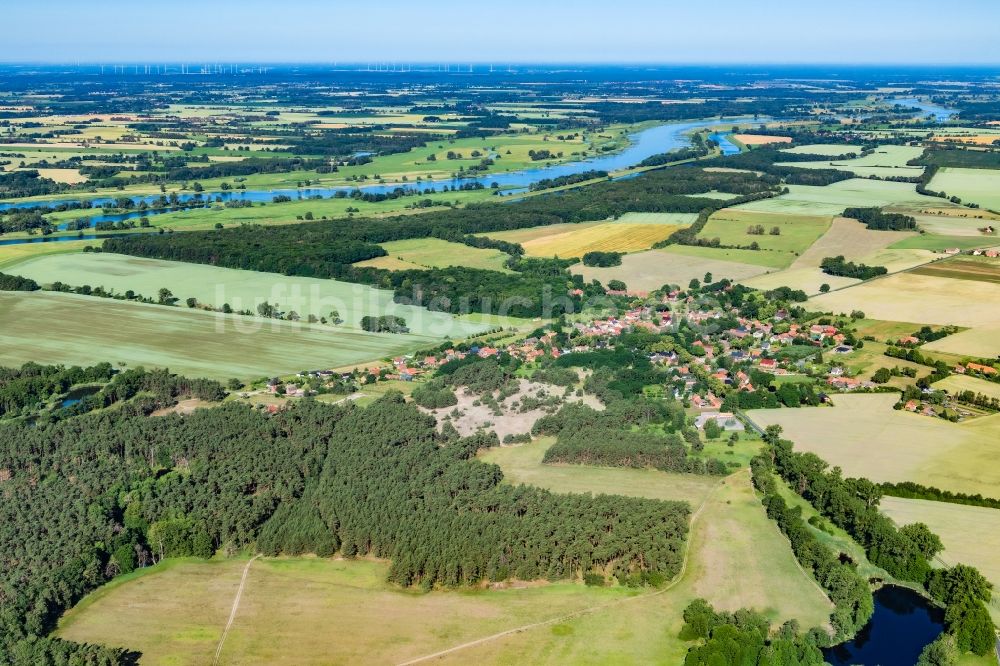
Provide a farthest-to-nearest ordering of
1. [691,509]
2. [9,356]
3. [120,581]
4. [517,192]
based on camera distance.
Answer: [517,192], [9,356], [691,509], [120,581]

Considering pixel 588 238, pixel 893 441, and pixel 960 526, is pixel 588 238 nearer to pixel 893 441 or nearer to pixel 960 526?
pixel 893 441

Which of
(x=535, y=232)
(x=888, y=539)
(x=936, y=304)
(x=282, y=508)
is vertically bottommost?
(x=282, y=508)

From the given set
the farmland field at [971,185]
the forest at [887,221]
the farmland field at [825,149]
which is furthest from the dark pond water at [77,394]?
the farmland field at [825,149]

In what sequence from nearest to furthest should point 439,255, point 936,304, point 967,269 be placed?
1. point 936,304
2. point 967,269
3. point 439,255

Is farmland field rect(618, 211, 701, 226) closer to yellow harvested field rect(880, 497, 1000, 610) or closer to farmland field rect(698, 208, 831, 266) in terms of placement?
farmland field rect(698, 208, 831, 266)

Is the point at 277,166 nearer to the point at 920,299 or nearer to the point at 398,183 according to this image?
the point at 398,183

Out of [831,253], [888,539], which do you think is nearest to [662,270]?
[831,253]

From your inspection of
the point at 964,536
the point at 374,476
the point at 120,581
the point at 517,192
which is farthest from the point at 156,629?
the point at 517,192
